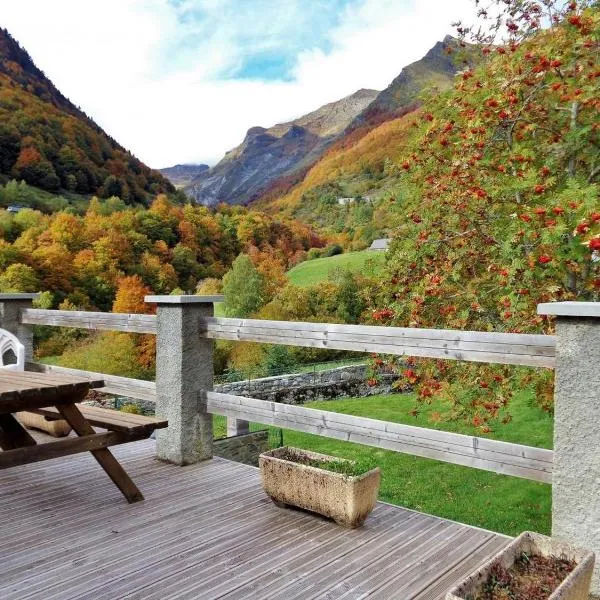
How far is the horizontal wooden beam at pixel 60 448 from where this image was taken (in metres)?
3.13

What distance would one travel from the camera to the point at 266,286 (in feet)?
127

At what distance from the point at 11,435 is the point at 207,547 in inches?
67.1

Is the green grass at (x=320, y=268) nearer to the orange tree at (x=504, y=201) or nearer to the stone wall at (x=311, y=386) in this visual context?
the stone wall at (x=311, y=386)

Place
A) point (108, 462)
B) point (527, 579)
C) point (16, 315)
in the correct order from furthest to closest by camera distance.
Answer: point (16, 315)
point (108, 462)
point (527, 579)

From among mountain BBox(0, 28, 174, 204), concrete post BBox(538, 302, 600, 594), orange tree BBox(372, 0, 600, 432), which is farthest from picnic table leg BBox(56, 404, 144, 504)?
mountain BBox(0, 28, 174, 204)

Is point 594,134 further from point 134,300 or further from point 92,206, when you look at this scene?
point 92,206

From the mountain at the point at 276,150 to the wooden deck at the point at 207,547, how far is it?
11286 cm

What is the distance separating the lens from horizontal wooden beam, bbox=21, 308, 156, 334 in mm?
4590

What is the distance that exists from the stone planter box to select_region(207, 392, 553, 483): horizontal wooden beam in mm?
1848

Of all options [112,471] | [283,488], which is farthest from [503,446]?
[112,471]

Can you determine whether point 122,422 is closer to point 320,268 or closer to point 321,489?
point 321,489

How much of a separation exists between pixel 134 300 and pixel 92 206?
749 inches

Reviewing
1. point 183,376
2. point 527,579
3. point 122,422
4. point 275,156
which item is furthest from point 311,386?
point 275,156

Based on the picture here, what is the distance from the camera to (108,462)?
358 centimetres
